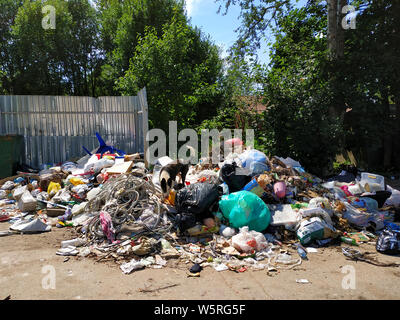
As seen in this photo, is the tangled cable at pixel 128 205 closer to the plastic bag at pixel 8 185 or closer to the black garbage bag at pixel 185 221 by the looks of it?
the black garbage bag at pixel 185 221

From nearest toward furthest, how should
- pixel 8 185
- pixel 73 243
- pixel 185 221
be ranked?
pixel 73 243 < pixel 185 221 < pixel 8 185

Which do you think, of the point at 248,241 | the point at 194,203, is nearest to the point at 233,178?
the point at 194,203

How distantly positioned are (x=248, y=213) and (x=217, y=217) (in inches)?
20.0

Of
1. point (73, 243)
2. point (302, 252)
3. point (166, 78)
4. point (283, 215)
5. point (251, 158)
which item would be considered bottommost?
point (302, 252)

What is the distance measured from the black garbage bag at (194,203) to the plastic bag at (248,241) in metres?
0.60

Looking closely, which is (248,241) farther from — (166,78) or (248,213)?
(166,78)

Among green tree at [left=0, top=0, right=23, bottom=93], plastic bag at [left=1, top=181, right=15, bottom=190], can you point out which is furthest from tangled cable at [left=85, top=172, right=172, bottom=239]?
green tree at [left=0, top=0, right=23, bottom=93]

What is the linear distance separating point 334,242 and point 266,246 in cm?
106

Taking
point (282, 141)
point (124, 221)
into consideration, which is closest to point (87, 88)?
point (282, 141)

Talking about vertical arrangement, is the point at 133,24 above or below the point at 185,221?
above

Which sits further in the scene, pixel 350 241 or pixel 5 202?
pixel 5 202

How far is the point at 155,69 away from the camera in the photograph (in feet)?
31.8

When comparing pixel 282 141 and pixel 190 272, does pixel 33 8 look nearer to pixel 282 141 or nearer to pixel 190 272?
pixel 282 141

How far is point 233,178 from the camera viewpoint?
5.20m
